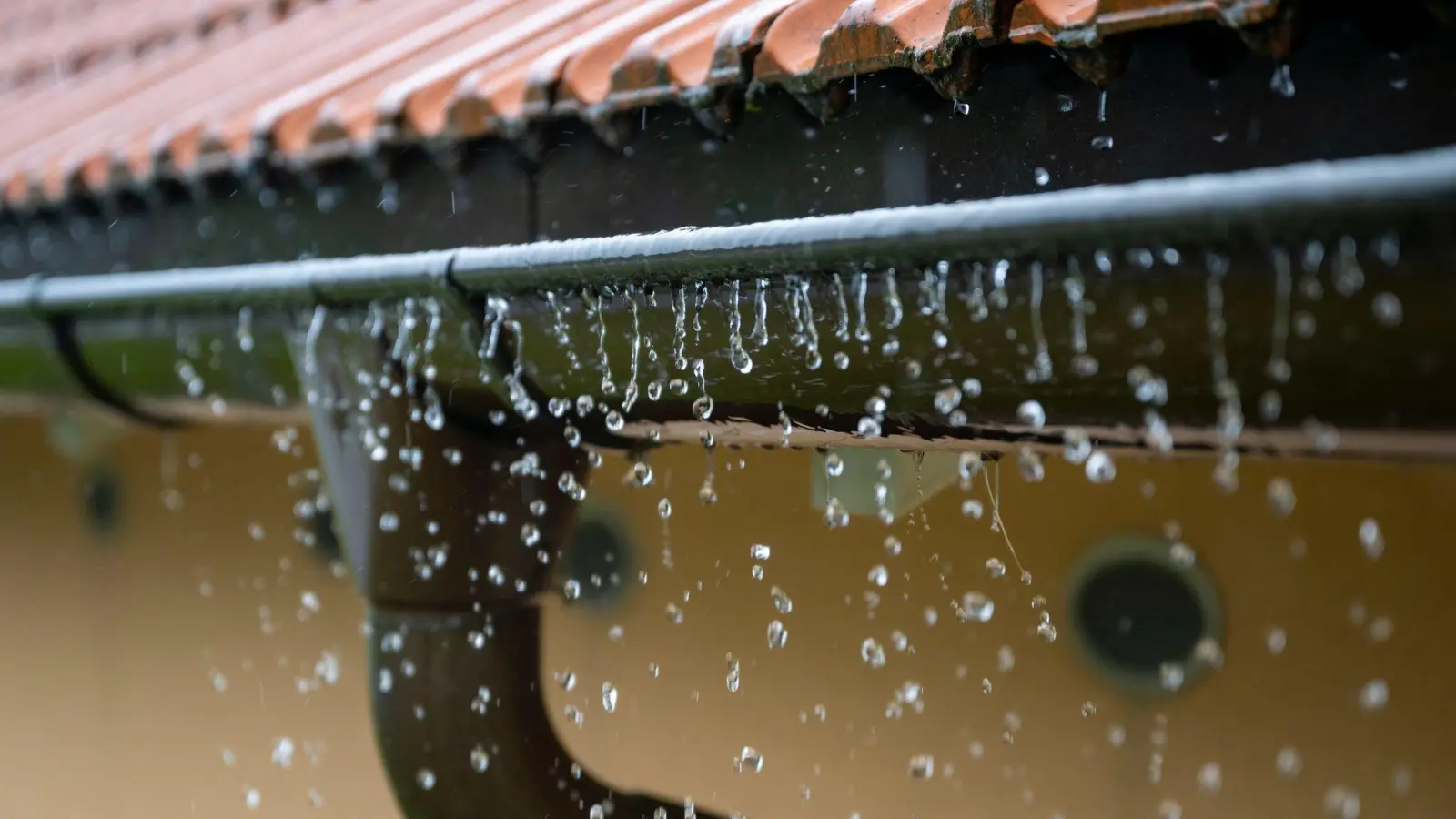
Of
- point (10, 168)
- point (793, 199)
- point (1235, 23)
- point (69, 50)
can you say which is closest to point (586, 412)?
point (793, 199)

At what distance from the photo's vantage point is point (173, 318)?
9.19ft

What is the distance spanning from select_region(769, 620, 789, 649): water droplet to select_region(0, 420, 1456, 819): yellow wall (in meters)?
0.03

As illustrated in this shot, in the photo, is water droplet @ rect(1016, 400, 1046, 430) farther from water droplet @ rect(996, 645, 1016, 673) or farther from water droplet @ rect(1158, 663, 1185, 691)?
water droplet @ rect(996, 645, 1016, 673)

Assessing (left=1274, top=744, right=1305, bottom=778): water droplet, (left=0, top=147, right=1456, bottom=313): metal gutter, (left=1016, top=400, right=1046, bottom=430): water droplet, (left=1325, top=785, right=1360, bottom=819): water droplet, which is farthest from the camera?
(left=1274, top=744, right=1305, bottom=778): water droplet

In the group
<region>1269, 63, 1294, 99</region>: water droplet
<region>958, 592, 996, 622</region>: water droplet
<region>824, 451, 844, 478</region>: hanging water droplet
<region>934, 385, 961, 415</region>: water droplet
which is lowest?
<region>958, 592, 996, 622</region>: water droplet

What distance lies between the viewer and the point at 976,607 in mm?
2490

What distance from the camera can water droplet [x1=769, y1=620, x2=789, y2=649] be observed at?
329 centimetres

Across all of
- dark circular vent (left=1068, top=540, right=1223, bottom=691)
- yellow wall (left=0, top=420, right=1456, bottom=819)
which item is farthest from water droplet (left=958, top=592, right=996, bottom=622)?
dark circular vent (left=1068, top=540, right=1223, bottom=691)

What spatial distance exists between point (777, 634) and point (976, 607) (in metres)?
0.88

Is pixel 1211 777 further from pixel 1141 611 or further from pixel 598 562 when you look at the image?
pixel 598 562

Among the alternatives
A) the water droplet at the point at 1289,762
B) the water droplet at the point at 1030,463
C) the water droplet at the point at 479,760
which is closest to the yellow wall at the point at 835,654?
the water droplet at the point at 1289,762

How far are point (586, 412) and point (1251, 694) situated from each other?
1.43 meters

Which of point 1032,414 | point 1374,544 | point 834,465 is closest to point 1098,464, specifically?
point 1032,414

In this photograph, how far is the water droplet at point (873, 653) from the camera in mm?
3168
